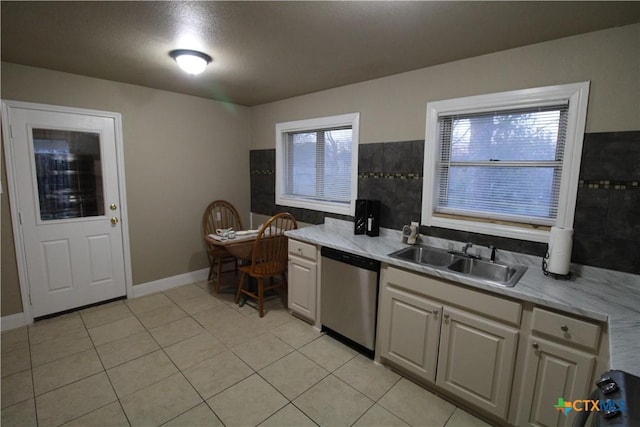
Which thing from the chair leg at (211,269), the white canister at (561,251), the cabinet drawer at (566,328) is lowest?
the chair leg at (211,269)

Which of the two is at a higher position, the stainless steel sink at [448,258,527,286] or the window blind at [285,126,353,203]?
the window blind at [285,126,353,203]

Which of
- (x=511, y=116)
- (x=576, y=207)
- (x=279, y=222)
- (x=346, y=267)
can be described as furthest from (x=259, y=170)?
(x=576, y=207)

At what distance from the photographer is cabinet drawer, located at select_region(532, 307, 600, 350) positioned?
1.43m

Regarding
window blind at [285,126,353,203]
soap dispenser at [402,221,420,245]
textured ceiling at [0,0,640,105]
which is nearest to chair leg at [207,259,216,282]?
window blind at [285,126,353,203]

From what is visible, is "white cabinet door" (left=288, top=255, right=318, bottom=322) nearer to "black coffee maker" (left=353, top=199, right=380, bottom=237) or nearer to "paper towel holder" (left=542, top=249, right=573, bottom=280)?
"black coffee maker" (left=353, top=199, right=380, bottom=237)

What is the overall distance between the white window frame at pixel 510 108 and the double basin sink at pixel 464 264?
22cm

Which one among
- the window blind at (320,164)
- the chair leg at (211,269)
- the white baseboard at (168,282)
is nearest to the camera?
the window blind at (320,164)

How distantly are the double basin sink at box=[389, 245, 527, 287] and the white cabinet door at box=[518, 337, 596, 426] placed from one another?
0.37 meters

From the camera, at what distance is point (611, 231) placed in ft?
5.80

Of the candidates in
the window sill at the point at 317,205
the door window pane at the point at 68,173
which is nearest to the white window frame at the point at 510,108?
the window sill at the point at 317,205

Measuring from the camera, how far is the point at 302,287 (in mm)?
2867

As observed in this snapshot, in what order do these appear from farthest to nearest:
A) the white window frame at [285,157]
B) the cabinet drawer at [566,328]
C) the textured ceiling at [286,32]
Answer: the white window frame at [285,157] → the textured ceiling at [286,32] → the cabinet drawer at [566,328]

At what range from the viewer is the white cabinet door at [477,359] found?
67.3 inches

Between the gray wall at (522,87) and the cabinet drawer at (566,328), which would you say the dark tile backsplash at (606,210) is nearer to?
the gray wall at (522,87)
